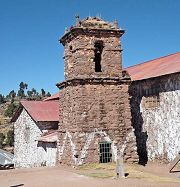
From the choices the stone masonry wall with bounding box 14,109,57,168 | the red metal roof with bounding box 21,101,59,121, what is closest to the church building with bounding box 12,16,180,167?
the stone masonry wall with bounding box 14,109,57,168

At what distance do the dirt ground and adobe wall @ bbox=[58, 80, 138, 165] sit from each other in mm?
972

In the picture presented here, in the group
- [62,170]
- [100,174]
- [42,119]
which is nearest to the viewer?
[100,174]

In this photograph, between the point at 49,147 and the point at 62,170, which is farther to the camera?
the point at 49,147

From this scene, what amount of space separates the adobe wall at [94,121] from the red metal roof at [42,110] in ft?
16.4

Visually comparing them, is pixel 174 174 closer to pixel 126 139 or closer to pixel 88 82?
pixel 126 139

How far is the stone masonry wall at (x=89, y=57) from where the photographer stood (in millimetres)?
22141

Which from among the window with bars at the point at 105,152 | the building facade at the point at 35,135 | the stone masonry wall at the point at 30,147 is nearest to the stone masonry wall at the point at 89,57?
the window with bars at the point at 105,152

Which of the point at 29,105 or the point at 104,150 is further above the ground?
the point at 29,105

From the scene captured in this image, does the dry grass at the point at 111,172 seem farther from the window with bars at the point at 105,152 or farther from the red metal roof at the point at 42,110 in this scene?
the red metal roof at the point at 42,110

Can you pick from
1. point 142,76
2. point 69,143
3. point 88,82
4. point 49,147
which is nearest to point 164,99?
point 142,76

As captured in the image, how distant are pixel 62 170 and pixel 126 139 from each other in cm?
436

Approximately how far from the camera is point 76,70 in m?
22.2

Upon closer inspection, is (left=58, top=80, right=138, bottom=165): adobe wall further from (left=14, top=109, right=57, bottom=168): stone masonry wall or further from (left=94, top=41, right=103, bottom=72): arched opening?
(left=14, top=109, right=57, bottom=168): stone masonry wall

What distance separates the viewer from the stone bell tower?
21.5 metres
